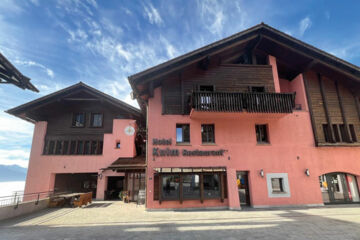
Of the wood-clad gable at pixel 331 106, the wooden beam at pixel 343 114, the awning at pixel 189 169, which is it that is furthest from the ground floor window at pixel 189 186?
the wooden beam at pixel 343 114

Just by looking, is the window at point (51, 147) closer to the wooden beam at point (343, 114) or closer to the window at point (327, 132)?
the window at point (327, 132)

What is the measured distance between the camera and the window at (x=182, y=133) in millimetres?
12312

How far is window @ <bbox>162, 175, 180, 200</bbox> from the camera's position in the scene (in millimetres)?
11320

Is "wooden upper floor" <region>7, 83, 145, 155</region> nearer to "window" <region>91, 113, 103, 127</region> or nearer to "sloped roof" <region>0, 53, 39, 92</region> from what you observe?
"window" <region>91, 113, 103, 127</region>

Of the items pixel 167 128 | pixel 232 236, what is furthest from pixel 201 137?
pixel 232 236

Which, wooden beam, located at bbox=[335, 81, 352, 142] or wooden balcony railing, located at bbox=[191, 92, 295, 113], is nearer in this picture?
wooden balcony railing, located at bbox=[191, 92, 295, 113]

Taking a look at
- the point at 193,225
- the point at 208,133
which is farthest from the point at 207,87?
the point at 193,225

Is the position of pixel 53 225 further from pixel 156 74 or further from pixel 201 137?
pixel 156 74

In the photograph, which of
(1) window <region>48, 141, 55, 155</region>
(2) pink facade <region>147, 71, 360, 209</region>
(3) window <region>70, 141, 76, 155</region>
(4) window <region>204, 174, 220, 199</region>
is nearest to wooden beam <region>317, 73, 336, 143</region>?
(2) pink facade <region>147, 71, 360, 209</region>

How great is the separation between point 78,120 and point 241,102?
52.1 ft

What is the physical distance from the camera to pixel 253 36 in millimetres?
13055

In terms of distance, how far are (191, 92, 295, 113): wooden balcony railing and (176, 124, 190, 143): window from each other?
1.84 metres

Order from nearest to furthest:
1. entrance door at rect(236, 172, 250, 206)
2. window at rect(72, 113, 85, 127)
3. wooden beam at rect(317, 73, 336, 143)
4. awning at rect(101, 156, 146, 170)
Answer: entrance door at rect(236, 172, 250, 206)
wooden beam at rect(317, 73, 336, 143)
awning at rect(101, 156, 146, 170)
window at rect(72, 113, 85, 127)

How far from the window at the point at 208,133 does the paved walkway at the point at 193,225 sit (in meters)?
4.57
